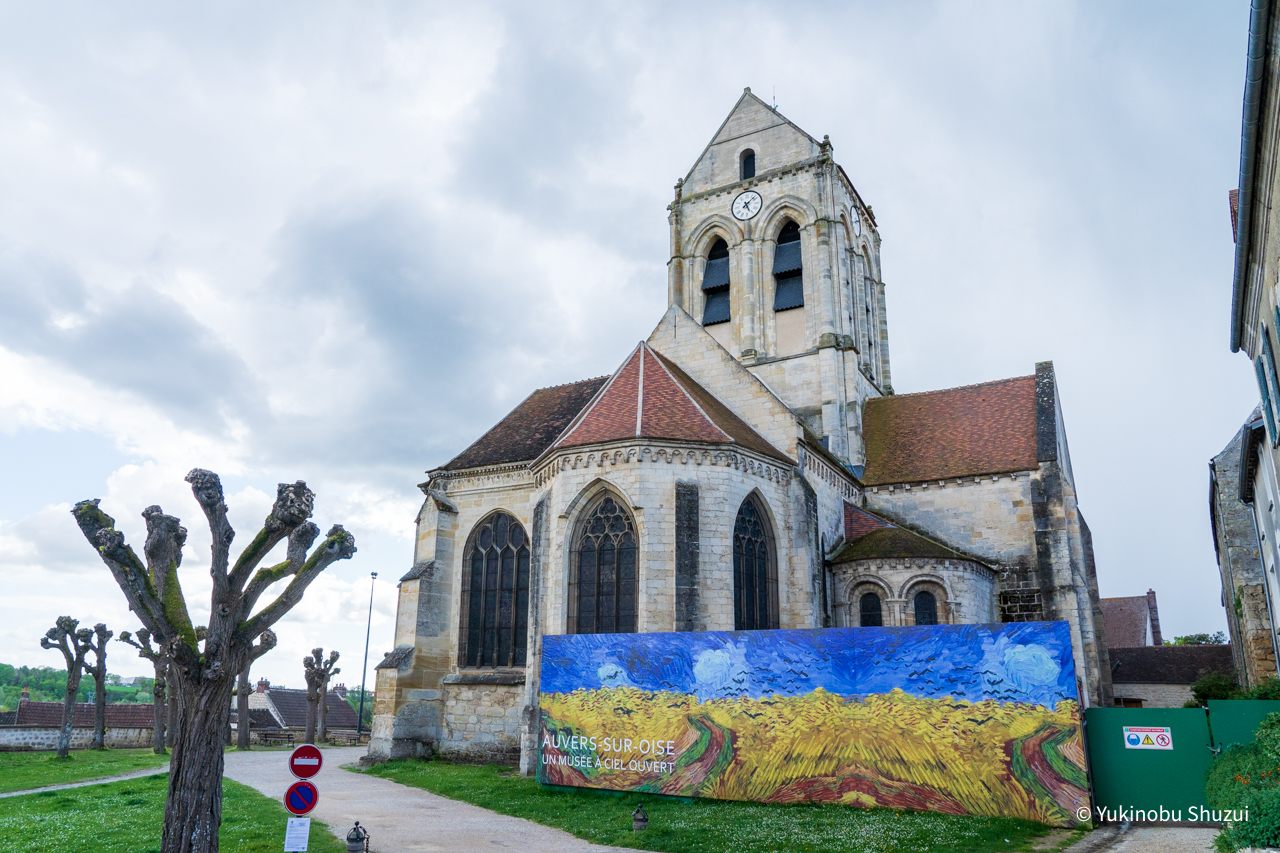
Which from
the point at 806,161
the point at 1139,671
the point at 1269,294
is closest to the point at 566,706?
the point at 1269,294

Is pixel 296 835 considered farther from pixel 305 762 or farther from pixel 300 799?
pixel 305 762

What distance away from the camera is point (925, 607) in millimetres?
19891

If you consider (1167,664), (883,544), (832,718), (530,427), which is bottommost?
(832,718)

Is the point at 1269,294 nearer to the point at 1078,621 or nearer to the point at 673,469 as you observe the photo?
the point at 673,469

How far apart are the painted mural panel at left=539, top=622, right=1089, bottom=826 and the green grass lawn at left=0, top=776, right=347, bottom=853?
507 centimetres

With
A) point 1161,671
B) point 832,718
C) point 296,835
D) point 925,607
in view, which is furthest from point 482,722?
point 1161,671

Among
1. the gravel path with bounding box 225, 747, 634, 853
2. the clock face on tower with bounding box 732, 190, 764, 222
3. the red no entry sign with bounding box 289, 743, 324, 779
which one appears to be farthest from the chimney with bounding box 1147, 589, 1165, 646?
the red no entry sign with bounding box 289, 743, 324, 779

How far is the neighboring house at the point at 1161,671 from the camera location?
30.5 metres

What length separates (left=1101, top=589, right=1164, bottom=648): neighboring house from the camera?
4212cm

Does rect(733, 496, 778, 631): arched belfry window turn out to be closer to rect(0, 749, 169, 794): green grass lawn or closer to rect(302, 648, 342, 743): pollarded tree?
rect(0, 749, 169, 794): green grass lawn

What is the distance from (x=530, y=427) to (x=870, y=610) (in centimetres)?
1051

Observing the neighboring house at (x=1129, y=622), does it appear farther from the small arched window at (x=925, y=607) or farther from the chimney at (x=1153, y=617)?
the small arched window at (x=925, y=607)

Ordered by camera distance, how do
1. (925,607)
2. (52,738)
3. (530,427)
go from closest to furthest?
(925,607) → (530,427) → (52,738)

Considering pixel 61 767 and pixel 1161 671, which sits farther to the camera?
pixel 1161 671
